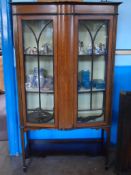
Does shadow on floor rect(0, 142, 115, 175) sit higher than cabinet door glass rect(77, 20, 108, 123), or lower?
lower

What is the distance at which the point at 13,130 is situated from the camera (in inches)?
93.5

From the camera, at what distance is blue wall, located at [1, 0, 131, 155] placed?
214 cm

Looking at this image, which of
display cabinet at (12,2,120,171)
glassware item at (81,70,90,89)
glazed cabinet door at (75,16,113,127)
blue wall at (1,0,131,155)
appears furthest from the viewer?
blue wall at (1,0,131,155)

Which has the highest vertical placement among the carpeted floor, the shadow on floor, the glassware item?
the glassware item

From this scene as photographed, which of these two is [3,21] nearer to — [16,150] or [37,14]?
[37,14]

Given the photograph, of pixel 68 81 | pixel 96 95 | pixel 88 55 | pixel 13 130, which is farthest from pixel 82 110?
pixel 13 130

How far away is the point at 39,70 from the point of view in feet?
6.64

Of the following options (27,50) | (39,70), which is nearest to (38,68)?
(39,70)

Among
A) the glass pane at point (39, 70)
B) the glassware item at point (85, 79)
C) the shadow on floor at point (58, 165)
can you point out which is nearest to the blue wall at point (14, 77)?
the shadow on floor at point (58, 165)

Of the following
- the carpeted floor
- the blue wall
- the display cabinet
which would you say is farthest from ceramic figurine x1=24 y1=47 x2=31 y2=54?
the carpeted floor

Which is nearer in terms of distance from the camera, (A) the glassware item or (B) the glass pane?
(B) the glass pane

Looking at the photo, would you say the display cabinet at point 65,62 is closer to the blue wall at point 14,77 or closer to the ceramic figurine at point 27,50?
the ceramic figurine at point 27,50

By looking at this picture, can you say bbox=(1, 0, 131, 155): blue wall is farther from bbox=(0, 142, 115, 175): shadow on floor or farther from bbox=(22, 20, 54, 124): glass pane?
bbox=(22, 20, 54, 124): glass pane

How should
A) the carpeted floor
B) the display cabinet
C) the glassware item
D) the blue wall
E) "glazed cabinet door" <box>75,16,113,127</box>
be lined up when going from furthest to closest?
the carpeted floor
the blue wall
the glassware item
"glazed cabinet door" <box>75,16,113,127</box>
the display cabinet
